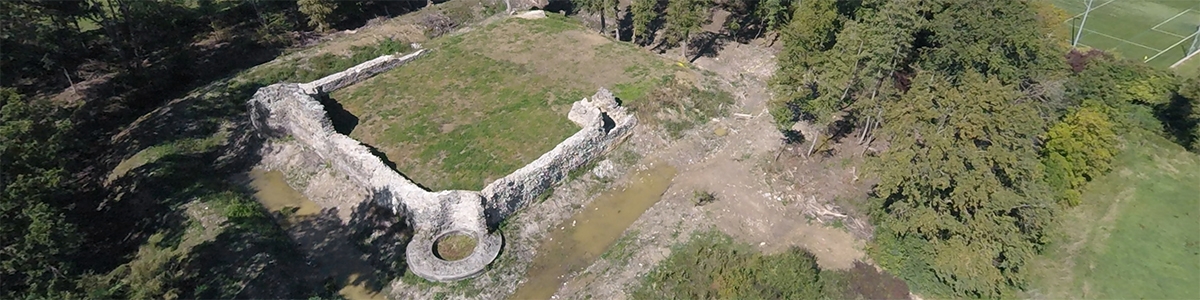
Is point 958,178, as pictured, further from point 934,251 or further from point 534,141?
point 534,141

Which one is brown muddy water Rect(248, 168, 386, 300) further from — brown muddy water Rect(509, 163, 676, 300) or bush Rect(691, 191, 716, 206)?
bush Rect(691, 191, 716, 206)

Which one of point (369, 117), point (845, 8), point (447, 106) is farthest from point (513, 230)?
point (845, 8)

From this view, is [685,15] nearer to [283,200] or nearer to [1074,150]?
[1074,150]

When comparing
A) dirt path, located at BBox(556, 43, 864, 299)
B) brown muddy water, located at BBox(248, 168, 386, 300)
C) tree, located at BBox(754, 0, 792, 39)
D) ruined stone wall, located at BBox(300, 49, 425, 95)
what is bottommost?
dirt path, located at BBox(556, 43, 864, 299)

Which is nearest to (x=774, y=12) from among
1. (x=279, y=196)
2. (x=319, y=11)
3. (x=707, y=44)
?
(x=707, y=44)

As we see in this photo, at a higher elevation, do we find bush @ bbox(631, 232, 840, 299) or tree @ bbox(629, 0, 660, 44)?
tree @ bbox(629, 0, 660, 44)

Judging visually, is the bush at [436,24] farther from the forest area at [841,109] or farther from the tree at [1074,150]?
the tree at [1074,150]

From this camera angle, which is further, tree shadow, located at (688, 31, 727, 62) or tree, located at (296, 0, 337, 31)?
tree shadow, located at (688, 31, 727, 62)

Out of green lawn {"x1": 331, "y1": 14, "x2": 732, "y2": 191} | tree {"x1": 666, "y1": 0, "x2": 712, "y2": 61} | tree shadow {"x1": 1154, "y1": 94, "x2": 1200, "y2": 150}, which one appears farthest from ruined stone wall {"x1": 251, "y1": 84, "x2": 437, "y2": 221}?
tree shadow {"x1": 1154, "y1": 94, "x2": 1200, "y2": 150}

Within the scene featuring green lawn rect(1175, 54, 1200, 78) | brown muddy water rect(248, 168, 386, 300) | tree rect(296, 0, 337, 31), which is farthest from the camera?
tree rect(296, 0, 337, 31)
